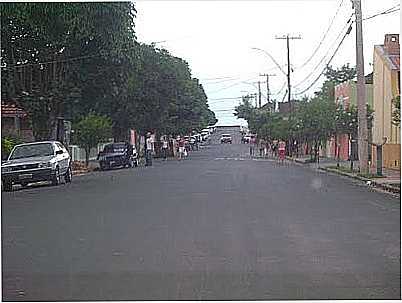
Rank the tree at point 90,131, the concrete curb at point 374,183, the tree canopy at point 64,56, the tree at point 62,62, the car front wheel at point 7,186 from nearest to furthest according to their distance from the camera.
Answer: the concrete curb at point 374,183 → the car front wheel at point 7,186 → the tree canopy at point 64,56 → the tree at point 62,62 → the tree at point 90,131

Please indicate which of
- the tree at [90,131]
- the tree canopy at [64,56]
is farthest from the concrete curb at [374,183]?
the tree at [90,131]

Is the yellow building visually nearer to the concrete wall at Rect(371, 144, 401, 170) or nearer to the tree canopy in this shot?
the concrete wall at Rect(371, 144, 401, 170)

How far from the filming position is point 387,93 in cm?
4166

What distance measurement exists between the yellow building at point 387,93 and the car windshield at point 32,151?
17214 mm

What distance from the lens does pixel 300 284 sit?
9125 mm

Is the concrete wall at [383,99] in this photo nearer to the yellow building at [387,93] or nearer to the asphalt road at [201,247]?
the yellow building at [387,93]

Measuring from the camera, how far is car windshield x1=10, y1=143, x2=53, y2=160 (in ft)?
90.4

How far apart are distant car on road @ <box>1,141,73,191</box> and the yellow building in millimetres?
17063

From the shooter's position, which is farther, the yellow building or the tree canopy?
the yellow building

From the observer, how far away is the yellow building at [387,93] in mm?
40000

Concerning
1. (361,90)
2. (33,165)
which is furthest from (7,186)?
(361,90)

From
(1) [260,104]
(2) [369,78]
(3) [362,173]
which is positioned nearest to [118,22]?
(3) [362,173]

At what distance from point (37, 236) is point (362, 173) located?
2126cm

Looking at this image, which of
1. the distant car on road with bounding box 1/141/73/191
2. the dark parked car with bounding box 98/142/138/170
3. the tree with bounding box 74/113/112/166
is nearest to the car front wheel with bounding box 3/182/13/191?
the distant car on road with bounding box 1/141/73/191
